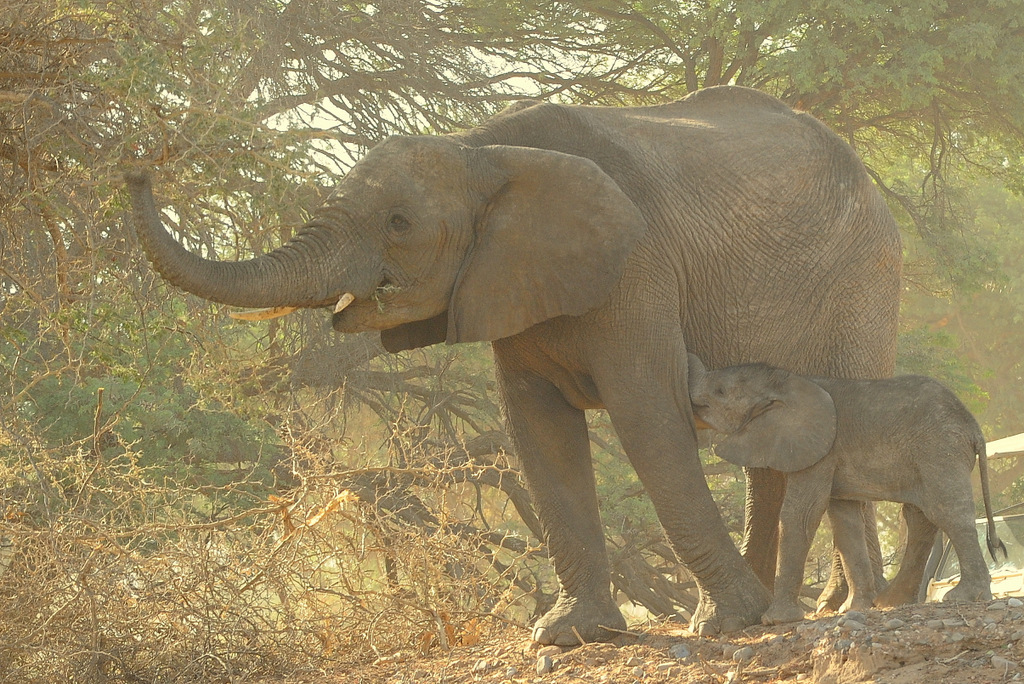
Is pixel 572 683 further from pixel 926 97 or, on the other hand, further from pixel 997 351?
pixel 997 351

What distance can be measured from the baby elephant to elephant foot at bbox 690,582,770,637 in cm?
19

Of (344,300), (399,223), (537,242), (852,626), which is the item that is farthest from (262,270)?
(852,626)

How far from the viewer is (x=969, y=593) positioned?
231 inches

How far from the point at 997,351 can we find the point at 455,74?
19.5 metres

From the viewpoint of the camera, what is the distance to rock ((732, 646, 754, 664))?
219 inches

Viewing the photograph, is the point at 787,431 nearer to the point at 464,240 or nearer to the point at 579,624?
the point at 579,624

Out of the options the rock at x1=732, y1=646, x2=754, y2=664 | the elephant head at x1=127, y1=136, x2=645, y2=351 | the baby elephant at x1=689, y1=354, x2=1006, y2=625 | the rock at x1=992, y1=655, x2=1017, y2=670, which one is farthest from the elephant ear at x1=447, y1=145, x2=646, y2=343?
the rock at x1=992, y1=655, x2=1017, y2=670

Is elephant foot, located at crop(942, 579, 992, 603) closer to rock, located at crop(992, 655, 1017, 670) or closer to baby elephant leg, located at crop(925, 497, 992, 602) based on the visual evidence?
baby elephant leg, located at crop(925, 497, 992, 602)

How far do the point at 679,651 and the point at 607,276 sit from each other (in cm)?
175

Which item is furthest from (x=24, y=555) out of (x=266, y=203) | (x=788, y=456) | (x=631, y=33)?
(x=631, y=33)

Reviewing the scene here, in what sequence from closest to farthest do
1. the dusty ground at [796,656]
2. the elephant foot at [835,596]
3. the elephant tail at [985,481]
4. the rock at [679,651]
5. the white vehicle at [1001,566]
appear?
the dusty ground at [796,656] < the rock at [679,651] < the elephant tail at [985,481] < the elephant foot at [835,596] < the white vehicle at [1001,566]

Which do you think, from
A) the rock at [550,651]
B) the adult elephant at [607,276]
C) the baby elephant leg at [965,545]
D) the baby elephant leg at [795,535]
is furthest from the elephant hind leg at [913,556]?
the rock at [550,651]

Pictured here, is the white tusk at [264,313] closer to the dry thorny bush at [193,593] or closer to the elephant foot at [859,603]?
the dry thorny bush at [193,593]

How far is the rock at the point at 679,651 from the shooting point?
5.81 metres
